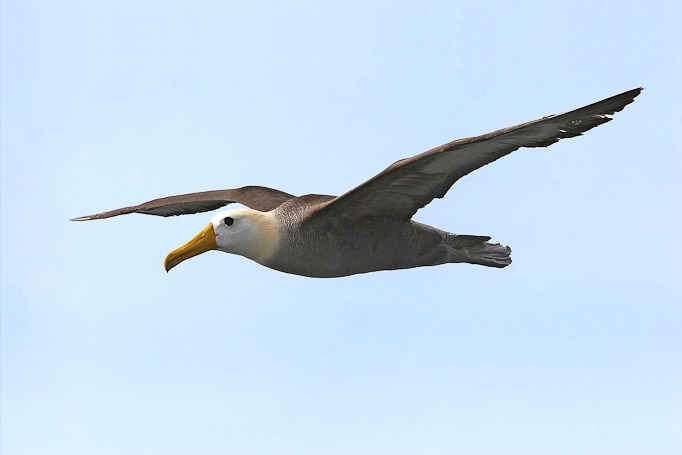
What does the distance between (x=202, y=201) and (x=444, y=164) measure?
2969 mm

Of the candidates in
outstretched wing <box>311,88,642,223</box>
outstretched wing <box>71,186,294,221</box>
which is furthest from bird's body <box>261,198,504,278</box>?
outstretched wing <box>71,186,294,221</box>

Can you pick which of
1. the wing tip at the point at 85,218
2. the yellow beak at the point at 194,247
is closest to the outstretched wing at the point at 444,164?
the yellow beak at the point at 194,247

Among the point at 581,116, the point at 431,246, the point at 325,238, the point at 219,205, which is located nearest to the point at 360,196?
the point at 325,238

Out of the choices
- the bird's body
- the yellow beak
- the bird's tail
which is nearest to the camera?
the bird's body

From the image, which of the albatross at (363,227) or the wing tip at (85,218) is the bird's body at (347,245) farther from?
the wing tip at (85,218)

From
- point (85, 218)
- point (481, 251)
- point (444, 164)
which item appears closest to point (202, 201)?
point (85, 218)

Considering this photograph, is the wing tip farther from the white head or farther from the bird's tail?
the bird's tail

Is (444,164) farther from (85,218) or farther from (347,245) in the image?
(85,218)

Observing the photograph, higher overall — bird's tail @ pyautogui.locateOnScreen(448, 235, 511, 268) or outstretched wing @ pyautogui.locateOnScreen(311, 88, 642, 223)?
outstretched wing @ pyautogui.locateOnScreen(311, 88, 642, 223)

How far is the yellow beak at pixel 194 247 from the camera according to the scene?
9.68 meters

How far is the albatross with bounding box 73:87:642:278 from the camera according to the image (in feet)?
29.4

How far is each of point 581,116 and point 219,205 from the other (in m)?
4.23

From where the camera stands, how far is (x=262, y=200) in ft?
35.7

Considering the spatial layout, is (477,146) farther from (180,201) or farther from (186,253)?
(180,201)
